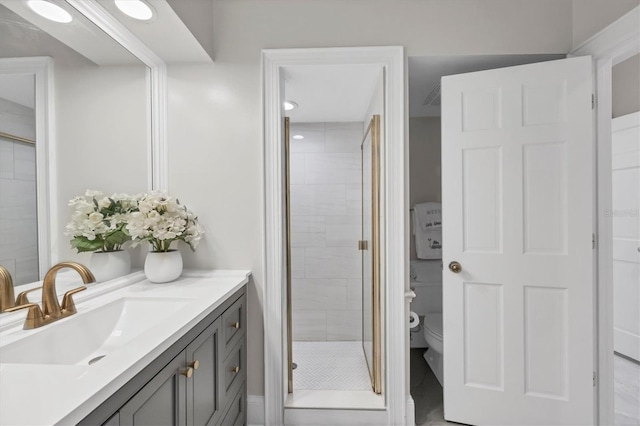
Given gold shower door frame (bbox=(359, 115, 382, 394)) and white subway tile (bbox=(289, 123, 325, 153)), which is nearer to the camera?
gold shower door frame (bbox=(359, 115, 382, 394))

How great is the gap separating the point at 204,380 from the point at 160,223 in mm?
739

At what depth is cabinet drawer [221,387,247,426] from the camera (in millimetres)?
1383

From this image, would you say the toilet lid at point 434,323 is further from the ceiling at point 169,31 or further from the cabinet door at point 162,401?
the ceiling at point 169,31

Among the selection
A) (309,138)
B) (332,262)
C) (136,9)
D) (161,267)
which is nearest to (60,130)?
(136,9)

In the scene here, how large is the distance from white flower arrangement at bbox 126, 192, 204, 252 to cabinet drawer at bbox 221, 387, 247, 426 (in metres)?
0.80

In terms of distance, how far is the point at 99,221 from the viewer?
4.34 feet

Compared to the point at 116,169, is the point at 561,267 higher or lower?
lower

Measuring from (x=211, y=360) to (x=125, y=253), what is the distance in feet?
2.44

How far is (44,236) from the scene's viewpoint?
113 cm

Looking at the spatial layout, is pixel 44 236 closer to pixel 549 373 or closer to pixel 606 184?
pixel 549 373

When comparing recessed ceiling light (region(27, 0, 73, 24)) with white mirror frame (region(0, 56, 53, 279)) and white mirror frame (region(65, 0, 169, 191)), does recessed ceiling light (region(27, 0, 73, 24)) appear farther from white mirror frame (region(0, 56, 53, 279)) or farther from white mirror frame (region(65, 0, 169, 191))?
white mirror frame (region(65, 0, 169, 191))

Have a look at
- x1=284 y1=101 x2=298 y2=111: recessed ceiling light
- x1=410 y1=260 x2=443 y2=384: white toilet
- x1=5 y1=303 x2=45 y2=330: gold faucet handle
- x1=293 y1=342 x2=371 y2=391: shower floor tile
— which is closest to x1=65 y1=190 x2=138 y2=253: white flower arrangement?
x1=5 y1=303 x2=45 y2=330: gold faucet handle

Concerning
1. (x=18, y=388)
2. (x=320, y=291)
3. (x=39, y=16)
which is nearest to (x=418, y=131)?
(x=320, y=291)

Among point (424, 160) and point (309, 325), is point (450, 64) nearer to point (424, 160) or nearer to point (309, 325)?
point (424, 160)
